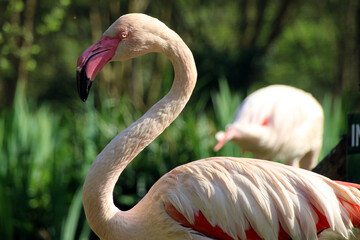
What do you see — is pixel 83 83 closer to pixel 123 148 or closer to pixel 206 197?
pixel 123 148

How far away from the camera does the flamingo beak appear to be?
2.50 meters

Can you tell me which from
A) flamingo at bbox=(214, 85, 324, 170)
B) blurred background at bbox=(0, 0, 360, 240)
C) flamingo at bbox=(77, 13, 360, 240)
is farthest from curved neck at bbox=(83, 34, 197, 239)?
flamingo at bbox=(214, 85, 324, 170)

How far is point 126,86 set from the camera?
9812 millimetres

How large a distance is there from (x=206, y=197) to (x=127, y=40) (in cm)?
81

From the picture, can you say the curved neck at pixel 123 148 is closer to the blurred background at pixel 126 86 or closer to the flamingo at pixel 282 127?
the blurred background at pixel 126 86

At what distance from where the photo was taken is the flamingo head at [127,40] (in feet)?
8.52

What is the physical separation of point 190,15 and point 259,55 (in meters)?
2.95

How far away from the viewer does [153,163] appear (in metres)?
5.24

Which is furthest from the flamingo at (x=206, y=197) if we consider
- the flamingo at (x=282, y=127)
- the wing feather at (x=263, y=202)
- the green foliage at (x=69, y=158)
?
the flamingo at (x=282, y=127)

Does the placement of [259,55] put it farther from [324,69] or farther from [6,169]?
[6,169]

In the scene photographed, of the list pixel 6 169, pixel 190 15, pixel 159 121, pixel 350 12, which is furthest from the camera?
pixel 190 15

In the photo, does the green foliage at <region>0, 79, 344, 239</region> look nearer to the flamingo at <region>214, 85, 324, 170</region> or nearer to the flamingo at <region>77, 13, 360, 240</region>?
the flamingo at <region>214, 85, 324, 170</region>

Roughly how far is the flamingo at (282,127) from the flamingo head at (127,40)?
9.16 ft

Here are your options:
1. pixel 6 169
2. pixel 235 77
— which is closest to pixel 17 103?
pixel 6 169
